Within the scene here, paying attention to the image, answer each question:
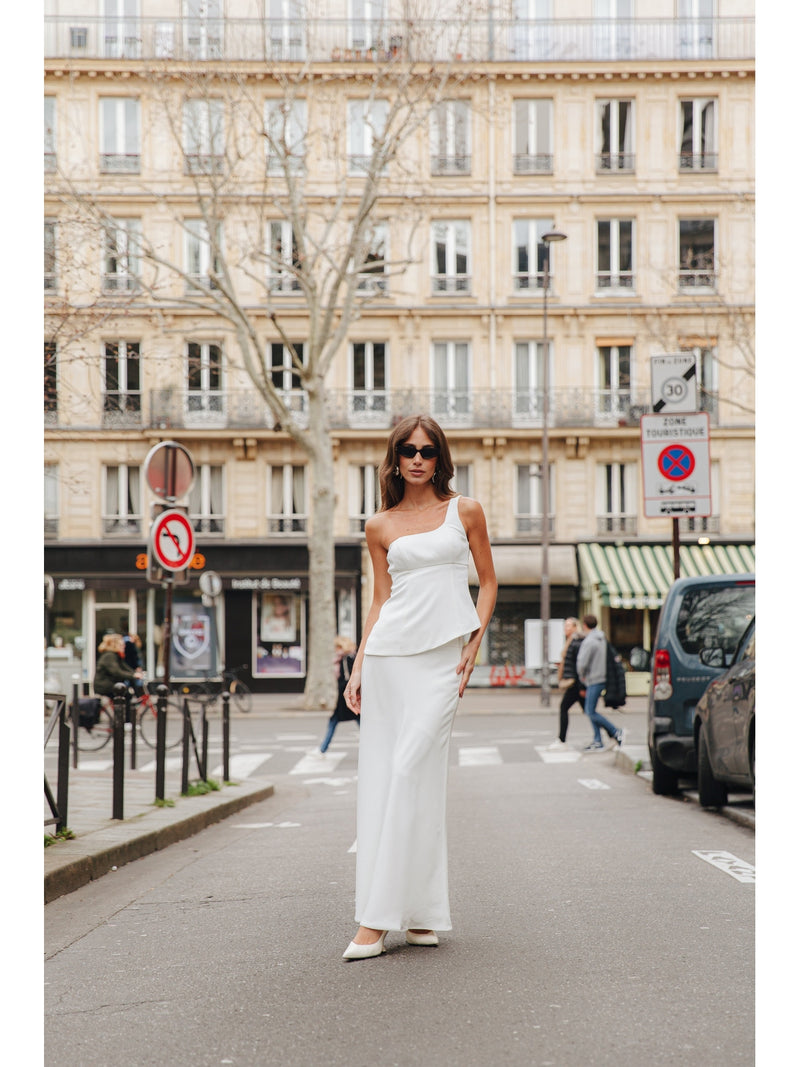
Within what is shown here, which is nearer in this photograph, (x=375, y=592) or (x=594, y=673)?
(x=375, y=592)

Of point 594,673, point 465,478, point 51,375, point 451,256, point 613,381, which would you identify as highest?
point 451,256

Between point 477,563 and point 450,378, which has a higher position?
point 450,378

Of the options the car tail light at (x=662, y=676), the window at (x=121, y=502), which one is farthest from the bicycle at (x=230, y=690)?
the car tail light at (x=662, y=676)

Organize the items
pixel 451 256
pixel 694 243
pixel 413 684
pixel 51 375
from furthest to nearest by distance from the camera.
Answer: pixel 451 256
pixel 694 243
pixel 51 375
pixel 413 684

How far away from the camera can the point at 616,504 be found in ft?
133

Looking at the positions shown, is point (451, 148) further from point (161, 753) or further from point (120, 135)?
point (161, 753)

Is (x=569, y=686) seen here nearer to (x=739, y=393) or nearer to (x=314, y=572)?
(x=314, y=572)

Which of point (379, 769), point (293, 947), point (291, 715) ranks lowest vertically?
point (291, 715)

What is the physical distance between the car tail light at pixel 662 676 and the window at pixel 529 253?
94.8ft

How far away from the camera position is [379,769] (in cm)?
563

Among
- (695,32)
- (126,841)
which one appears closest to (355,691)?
(126,841)

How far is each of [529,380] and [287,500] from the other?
7.56 m
